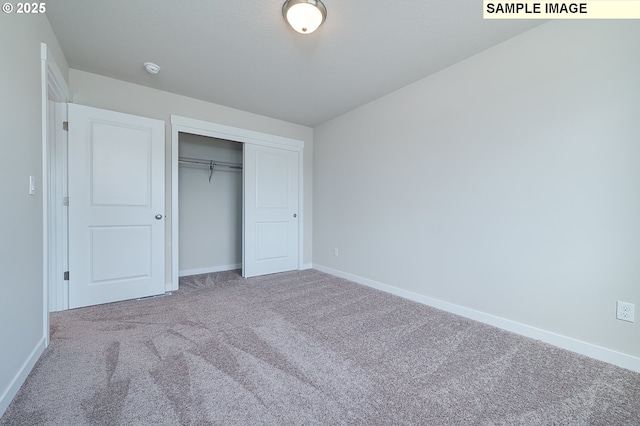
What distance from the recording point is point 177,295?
117 inches

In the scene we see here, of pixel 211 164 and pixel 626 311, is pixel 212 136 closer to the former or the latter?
pixel 211 164

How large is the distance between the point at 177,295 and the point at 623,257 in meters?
3.99

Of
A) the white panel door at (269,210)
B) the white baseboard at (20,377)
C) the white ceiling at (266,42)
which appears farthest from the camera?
the white panel door at (269,210)

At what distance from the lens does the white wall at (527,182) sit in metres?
1.68

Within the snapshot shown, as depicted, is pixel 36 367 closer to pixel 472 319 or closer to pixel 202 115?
pixel 202 115

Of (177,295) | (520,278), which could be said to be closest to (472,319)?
(520,278)

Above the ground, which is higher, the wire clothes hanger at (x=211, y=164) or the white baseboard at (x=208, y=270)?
the wire clothes hanger at (x=211, y=164)

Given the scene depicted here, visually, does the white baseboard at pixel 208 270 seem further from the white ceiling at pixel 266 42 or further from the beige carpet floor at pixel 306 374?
the white ceiling at pixel 266 42

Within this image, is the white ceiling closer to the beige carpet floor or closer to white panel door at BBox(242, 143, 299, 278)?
white panel door at BBox(242, 143, 299, 278)

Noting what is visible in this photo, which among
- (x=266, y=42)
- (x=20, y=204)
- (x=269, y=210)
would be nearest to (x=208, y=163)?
(x=269, y=210)

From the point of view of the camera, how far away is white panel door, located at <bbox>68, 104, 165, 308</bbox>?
254 centimetres

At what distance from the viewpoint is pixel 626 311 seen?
166 centimetres

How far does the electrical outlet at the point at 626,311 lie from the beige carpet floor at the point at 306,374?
353 millimetres

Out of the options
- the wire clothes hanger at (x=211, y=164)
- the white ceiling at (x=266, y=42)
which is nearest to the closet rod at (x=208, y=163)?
the wire clothes hanger at (x=211, y=164)
